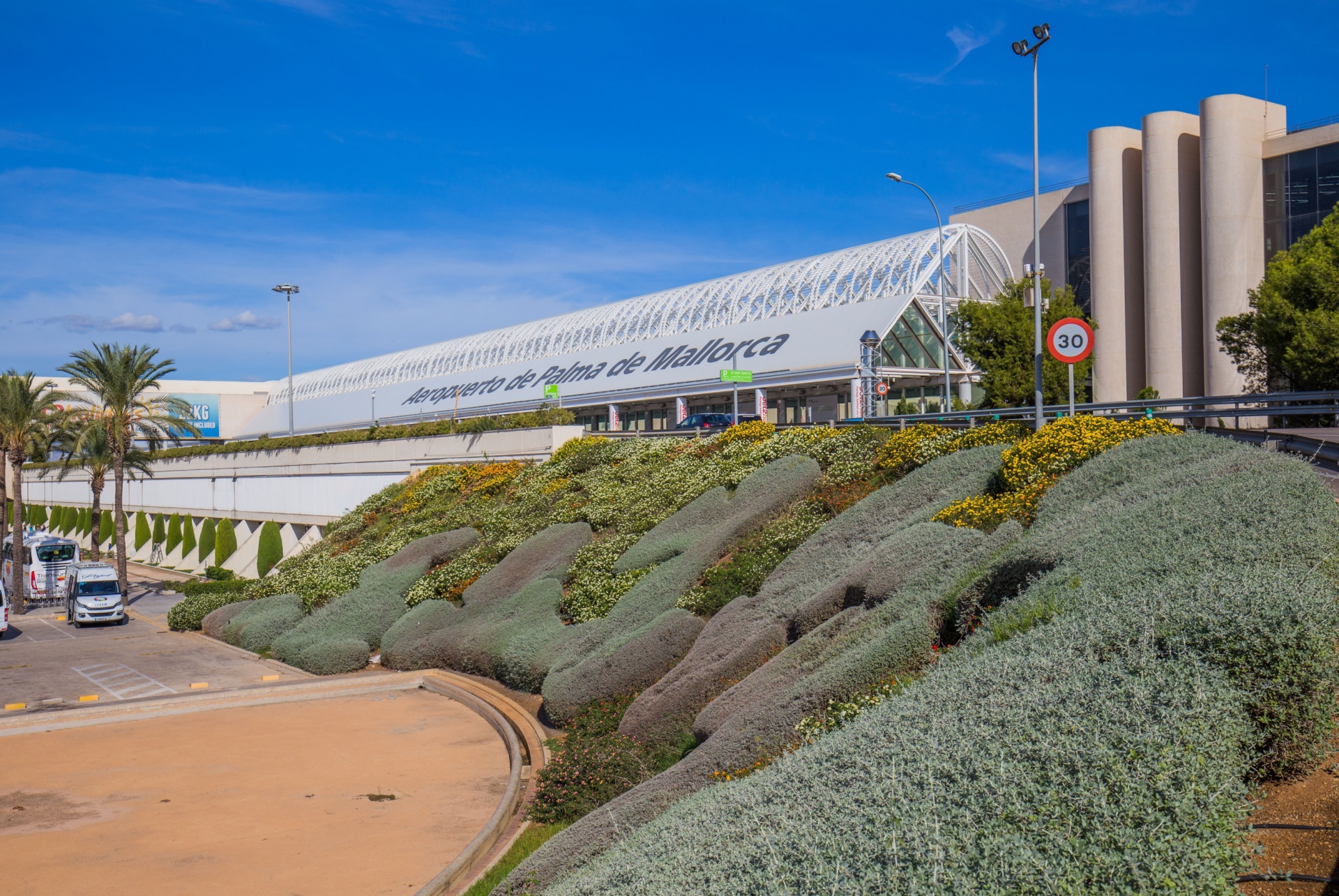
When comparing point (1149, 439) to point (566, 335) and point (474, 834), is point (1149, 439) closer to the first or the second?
point (474, 834)

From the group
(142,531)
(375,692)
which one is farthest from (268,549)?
(375,692)

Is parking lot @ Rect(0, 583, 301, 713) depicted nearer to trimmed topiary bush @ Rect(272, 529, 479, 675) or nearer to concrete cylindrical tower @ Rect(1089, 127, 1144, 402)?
trimmed topiary bush @ Rect(272, 529, 479, 675)

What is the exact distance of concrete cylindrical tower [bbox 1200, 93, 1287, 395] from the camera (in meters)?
41.2

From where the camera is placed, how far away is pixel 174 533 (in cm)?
5350

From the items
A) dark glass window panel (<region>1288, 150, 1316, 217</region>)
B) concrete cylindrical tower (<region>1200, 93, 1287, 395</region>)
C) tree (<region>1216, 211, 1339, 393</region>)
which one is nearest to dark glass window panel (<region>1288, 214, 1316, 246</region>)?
dark glass window panel (<region>1288, 150, 1316, 217</region>)

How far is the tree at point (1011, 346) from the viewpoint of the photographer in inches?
1330

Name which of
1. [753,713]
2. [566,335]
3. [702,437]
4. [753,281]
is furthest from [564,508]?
[566,335]

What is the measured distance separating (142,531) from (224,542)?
1634 cm

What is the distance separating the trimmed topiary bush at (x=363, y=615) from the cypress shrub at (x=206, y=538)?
27651 millimetres

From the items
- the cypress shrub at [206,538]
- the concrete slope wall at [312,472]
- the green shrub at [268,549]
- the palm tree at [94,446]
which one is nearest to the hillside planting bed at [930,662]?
the concrete slope wall at [312,472]

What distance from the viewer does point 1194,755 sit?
4758mm

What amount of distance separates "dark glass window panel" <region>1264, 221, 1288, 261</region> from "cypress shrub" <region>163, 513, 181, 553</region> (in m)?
57.4

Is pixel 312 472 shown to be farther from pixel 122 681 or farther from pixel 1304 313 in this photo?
pixel 1304 313

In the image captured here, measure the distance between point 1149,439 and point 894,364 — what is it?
29262mm
